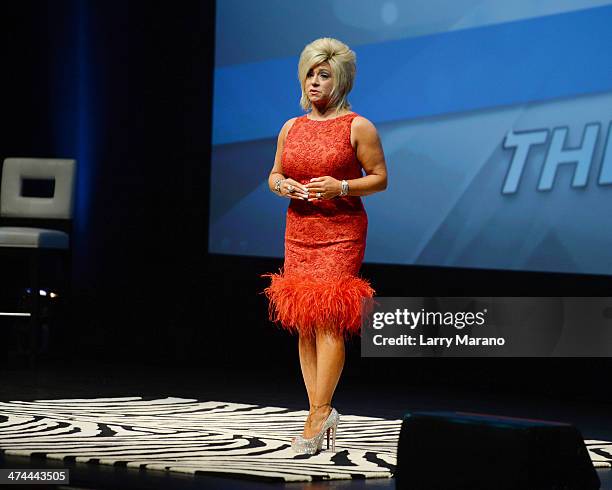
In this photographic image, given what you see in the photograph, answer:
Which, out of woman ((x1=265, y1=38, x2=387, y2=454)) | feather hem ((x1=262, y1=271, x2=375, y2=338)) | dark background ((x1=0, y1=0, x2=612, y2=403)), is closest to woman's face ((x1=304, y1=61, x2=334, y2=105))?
woman ((x1=265, y1=38, x2=387, y2=454))

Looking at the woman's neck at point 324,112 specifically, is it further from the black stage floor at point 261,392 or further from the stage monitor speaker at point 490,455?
the black stage floor at point 261,392

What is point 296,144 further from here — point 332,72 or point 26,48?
point 26,48

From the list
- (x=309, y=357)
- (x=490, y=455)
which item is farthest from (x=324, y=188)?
(x=490, y=455)

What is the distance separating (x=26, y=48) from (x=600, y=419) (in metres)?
4.85

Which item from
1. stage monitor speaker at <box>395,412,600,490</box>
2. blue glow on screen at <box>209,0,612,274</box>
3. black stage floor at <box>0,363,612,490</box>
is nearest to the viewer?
stage monitor speaker at <box>395,412,600,490</box>

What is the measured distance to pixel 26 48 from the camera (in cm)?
907

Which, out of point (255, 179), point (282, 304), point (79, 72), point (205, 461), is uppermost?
point (79, 72)

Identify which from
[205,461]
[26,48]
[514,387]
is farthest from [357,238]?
[26,48]

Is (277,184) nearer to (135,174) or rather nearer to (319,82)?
(319,82)

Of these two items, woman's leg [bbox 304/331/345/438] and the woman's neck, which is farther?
the woman's neck

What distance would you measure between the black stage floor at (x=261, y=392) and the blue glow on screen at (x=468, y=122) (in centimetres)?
68

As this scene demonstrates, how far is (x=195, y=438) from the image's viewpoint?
478 centimetres

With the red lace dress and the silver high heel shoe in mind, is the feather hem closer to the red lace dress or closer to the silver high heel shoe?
the red lace dress

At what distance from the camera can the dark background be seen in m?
8.52
